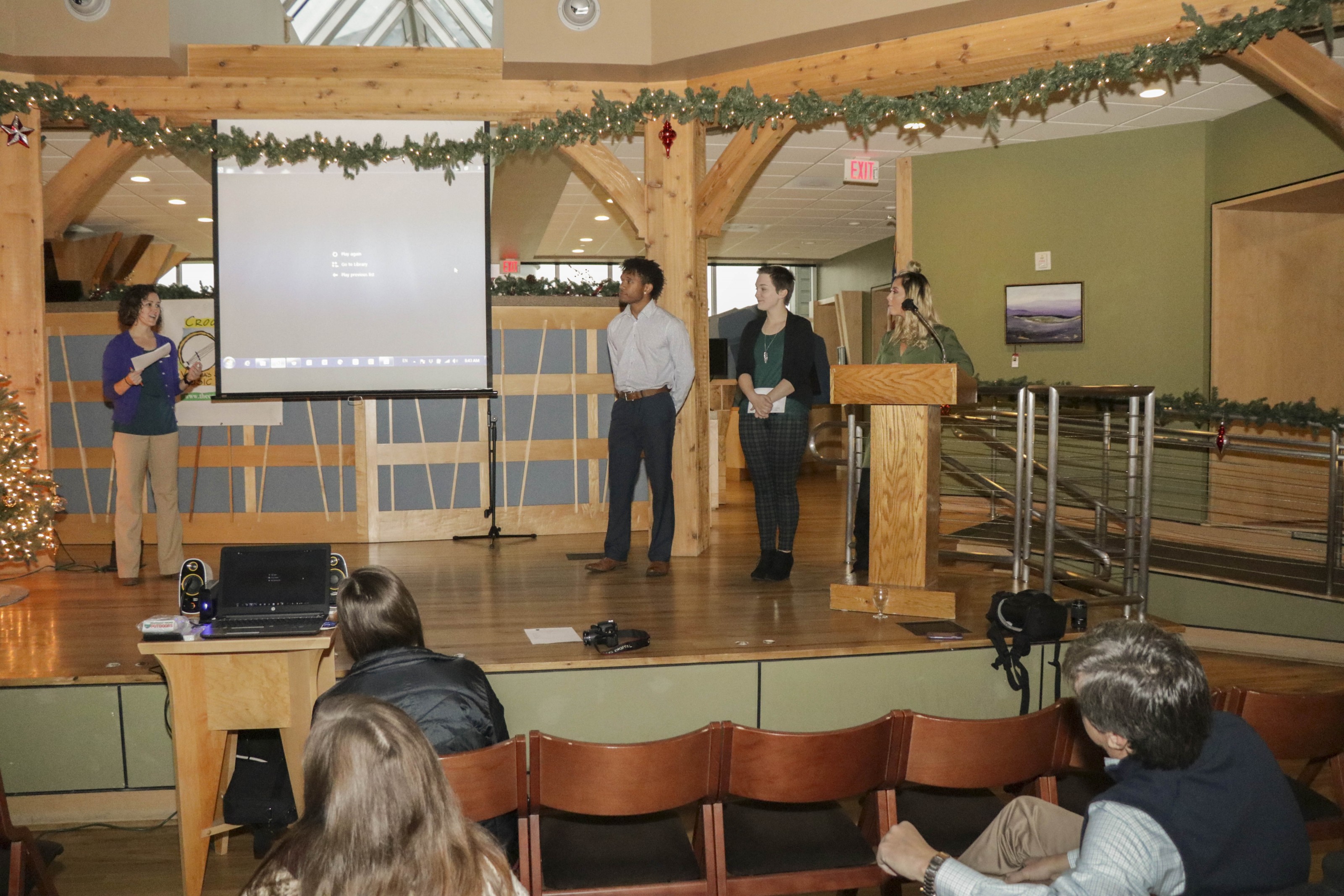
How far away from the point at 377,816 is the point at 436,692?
0.91 m

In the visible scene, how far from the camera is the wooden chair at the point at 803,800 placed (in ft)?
7.59

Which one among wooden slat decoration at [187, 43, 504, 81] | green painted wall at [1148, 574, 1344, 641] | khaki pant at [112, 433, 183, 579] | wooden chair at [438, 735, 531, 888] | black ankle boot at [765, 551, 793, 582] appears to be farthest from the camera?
wooden slat decoration at [187, 43, 504, 81]

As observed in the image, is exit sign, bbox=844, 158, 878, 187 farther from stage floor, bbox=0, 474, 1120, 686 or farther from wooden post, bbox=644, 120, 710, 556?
stage floor, bbox=0, 474, 1120, 686

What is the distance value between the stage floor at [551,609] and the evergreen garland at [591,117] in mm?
2508

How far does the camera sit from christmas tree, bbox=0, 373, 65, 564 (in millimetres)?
5117

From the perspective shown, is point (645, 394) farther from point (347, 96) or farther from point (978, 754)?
point (978, 754)

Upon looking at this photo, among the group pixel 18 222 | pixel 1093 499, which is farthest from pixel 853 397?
pixel 18 222

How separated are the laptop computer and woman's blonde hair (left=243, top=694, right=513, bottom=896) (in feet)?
5.47

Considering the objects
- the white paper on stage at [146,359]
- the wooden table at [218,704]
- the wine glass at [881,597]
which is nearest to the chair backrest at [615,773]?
the wooden table at [218,704]

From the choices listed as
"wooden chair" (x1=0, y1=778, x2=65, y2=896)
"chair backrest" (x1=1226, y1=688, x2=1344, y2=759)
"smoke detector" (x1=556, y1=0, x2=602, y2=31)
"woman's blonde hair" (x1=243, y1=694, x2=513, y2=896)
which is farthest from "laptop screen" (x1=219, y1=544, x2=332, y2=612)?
"smoke detector" (x1=556, y1=0, x2=602, y2=31)

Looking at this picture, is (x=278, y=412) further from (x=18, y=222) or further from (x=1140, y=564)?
(x=1140, y=564)

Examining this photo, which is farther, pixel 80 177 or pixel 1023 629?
pixel 80 177

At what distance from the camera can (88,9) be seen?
564cm

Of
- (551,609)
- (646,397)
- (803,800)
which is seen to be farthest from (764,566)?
(803,800)
